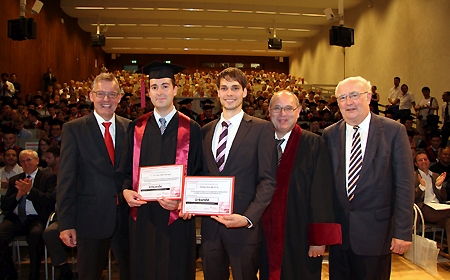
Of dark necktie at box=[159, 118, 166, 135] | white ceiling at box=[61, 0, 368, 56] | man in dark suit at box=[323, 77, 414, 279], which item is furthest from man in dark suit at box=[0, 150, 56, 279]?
white ceiling at box=[61, 0, 368, 56]

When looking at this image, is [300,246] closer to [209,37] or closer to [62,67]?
[62,67]

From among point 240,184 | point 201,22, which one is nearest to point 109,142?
point 240,184

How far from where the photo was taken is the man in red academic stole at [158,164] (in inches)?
100

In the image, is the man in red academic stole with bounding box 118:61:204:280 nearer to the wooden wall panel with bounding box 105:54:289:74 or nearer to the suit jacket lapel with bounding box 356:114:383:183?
the suit jacket lapel with bounding box 356:114:383:183

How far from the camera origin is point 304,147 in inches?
107

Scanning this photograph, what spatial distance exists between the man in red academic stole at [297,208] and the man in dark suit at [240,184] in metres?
0.15

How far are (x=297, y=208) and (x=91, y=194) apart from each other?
1.38 m

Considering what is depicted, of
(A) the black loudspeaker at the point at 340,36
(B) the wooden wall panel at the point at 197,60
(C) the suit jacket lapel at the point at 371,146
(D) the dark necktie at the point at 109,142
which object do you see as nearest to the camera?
(C) the suit jacket lapel at the point at 371,146

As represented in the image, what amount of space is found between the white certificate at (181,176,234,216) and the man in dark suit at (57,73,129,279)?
0.55 meters

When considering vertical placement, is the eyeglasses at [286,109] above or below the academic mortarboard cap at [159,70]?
below

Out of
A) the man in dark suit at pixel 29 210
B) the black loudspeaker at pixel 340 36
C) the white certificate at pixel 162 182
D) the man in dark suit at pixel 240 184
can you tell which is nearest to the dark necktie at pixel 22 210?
the man in dark suit at pixel 29 210

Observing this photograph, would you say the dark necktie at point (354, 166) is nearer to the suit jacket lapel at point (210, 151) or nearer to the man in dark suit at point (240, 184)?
the man in dark suit at point (240, 184)

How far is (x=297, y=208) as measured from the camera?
2.68 meters

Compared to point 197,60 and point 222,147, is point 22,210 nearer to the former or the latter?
point 222,147
